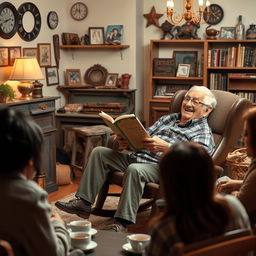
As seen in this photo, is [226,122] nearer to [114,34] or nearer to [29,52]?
[29,52]

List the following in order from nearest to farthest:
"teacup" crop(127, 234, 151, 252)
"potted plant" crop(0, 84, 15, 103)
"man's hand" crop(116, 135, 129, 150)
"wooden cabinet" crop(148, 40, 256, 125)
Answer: "teacup" crop(127, 234, 151, 252) < "man's hand" crop(116, 135, 129, 150) < "potted plant" crop(0, 84, 15, 103) < "wooden cabinet" crop(148, 40, 256, 125)

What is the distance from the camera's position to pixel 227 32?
19.3 feet

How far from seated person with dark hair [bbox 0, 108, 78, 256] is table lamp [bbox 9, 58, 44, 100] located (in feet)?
10.3

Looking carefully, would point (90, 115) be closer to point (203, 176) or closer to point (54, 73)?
point (54, 73)

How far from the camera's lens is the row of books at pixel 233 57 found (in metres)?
5.70

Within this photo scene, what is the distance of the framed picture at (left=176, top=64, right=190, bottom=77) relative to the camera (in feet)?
19.6

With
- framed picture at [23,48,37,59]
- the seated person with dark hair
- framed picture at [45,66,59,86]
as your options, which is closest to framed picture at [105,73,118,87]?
Answer: framed picture at [45,66,59,86]

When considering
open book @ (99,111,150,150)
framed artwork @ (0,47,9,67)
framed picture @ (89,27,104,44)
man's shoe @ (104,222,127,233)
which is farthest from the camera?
framed picture @ (89,27,104,44)

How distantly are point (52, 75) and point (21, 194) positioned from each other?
14.4 ft

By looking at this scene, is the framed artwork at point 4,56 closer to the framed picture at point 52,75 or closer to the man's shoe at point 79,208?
the framed picture at point 52,75

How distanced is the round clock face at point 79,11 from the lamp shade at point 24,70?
59.6 inches

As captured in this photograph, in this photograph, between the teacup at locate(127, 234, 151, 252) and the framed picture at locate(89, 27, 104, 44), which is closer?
the teacup at locate(127, 234, 151, 252)

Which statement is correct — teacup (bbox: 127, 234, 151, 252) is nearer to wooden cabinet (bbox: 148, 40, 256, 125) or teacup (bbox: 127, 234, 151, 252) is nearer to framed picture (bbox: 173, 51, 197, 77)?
wooden cabinet (bbox: 148, 40, 256, 125)

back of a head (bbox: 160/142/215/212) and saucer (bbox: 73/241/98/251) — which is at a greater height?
back of a head (bbox: 160/142/215/212)
